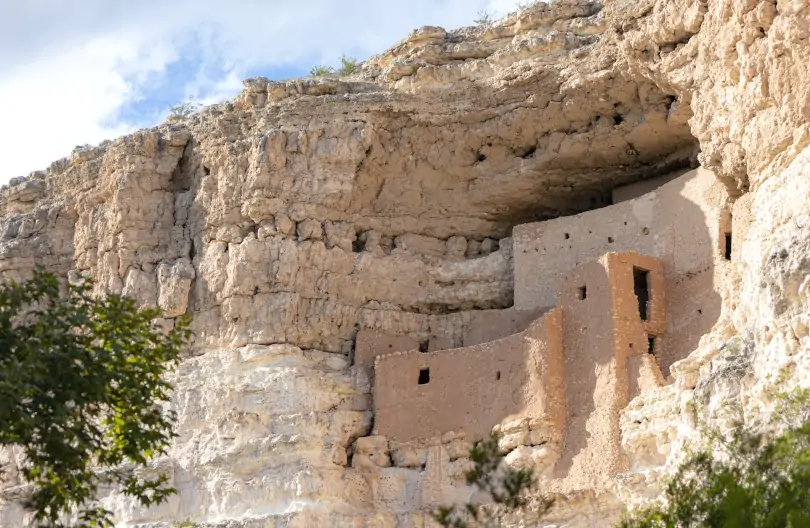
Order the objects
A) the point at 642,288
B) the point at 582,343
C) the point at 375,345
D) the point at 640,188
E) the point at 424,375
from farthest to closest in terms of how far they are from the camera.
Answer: the point at 640,188 → the point at 375,345 → the point at 424,375 → the point at 642,288 → the point at 582,343

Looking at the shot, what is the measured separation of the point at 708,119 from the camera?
71.3 feet

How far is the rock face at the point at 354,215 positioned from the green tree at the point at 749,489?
330 inches

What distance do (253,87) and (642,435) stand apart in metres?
9.81

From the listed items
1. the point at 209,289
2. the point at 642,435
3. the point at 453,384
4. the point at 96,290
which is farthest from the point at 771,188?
the point at 96,290

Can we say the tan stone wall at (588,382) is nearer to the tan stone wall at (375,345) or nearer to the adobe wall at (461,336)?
the adobe wall at (461,336)

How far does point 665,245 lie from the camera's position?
928 inches

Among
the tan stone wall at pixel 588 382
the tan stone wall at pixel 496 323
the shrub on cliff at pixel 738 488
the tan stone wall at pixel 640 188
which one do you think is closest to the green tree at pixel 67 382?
the shrub on cliff at pixel 738 488

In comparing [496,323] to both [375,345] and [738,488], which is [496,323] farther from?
[738,488]

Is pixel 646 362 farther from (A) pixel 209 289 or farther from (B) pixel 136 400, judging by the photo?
(B) pixel 136 400

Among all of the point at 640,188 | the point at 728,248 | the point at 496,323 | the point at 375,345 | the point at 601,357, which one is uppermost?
the point at 640,188

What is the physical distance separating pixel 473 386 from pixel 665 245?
3649 mm

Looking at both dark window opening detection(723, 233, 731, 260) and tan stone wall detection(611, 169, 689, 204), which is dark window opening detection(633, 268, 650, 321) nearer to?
dark window opening detection(723, 233, 731, 260)

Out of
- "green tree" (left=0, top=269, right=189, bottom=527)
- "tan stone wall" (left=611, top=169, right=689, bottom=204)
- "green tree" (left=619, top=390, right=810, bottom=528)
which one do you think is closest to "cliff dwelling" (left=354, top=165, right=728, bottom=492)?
"tan stone wall" (left=611, top=169, right=689, bottom=204)

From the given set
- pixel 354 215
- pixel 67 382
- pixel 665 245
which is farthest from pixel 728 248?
pixel 67 382
